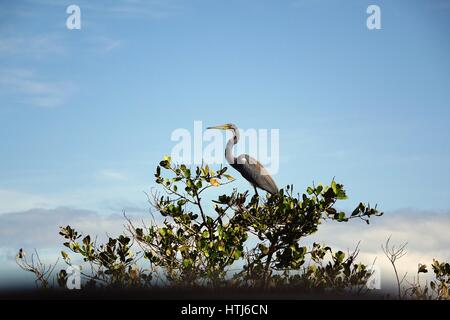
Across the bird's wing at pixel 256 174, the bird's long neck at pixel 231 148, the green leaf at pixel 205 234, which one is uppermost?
the bird's long neck at pixel 231 148

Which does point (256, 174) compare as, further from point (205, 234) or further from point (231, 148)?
point (205, 234)

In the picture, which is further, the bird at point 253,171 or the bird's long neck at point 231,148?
the bird's long neck at point 231,148

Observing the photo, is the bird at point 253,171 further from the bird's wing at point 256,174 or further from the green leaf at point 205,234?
the green leaf at point 205,234

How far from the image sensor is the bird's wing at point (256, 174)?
536 inches

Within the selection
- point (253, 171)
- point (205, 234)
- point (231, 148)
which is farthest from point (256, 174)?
point (205, 234)

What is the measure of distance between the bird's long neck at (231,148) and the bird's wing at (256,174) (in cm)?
40

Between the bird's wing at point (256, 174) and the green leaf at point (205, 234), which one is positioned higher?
the bird's wing at point (256, 174)

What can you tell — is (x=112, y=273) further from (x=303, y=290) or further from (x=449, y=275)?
(x=449, y=275)

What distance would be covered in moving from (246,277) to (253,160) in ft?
13.5

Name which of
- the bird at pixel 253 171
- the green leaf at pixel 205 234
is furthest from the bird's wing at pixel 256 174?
the green leaf at pixel 205 234

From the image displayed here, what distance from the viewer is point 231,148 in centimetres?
1489

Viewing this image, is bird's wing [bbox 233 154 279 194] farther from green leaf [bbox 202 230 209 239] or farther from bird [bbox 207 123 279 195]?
green leaf [bbox 202 230 209 239]

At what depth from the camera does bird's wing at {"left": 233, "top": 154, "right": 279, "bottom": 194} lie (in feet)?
44.7

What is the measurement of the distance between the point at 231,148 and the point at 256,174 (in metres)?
1.47
